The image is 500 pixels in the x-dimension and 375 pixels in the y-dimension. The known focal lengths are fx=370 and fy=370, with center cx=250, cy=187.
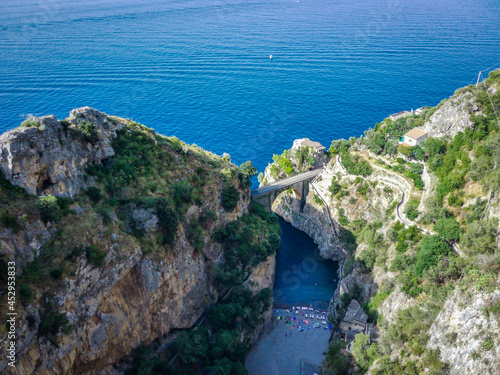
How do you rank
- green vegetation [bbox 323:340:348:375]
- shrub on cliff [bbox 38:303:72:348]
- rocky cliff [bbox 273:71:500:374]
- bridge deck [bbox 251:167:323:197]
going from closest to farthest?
1. shrub on cliff [bbox 38:303:72:348]
2. rocky cliff [bbox 273:71:500:374]
3. green vegetation [bbox 323:340:348:375]
4. bridge deck [bbox 251:167:323:197]

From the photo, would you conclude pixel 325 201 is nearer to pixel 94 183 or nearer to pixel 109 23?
pixel 94 183

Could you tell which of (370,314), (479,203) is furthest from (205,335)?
(479,203)

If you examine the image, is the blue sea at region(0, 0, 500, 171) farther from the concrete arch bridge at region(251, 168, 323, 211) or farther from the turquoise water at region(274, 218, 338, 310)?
the turquoise water at region(274, 218, 338, 310)

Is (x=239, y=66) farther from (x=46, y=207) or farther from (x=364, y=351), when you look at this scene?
(x=364, y=351)

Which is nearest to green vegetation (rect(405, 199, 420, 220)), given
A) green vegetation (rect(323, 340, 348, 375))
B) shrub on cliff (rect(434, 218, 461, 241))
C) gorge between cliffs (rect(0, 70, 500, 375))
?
gorge between cliffs (rect(0, 70, 500, 375))

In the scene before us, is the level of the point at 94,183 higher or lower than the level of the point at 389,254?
lower

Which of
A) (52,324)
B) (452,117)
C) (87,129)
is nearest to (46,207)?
(52,324)

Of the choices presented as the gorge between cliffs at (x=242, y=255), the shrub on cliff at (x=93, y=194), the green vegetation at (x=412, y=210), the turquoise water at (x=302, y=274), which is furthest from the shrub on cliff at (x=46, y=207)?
the green vegetation at (x=412, y=210)
